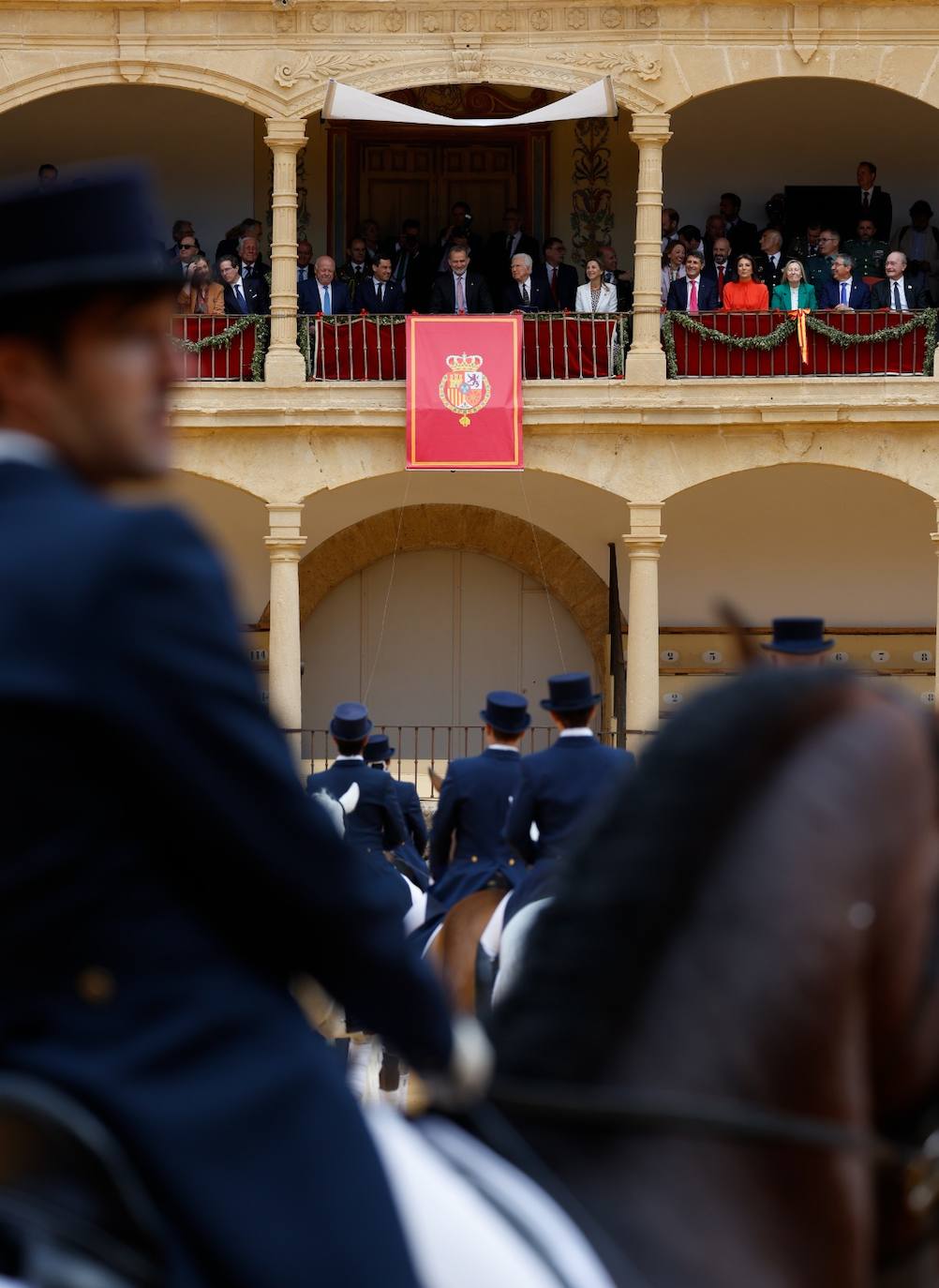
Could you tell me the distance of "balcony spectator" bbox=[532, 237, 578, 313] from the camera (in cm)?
2077

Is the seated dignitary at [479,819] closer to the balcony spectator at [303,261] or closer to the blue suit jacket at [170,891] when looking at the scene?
the blue suit jacket at [170,891]

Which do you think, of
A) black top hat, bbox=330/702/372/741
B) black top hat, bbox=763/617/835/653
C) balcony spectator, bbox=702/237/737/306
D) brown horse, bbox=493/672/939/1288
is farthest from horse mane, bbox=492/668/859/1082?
balcony spectator, bbox=702/237/737/306

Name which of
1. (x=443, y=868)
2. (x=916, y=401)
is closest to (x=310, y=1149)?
(x=443, y=868)

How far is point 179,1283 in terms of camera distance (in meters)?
1.99

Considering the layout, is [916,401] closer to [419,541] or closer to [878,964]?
[419,541]

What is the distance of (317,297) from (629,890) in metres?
18.7

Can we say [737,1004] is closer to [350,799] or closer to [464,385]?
[350,799]

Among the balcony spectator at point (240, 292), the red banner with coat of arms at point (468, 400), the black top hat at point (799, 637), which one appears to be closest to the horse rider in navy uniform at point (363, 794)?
the black top hat at point (799, 637)

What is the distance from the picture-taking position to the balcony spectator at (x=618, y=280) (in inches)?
818

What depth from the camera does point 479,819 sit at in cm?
888

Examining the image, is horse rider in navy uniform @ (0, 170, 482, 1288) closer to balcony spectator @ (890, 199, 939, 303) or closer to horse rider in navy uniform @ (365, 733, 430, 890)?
horse rider in navy uniform @ (365, 733, 430, 890)

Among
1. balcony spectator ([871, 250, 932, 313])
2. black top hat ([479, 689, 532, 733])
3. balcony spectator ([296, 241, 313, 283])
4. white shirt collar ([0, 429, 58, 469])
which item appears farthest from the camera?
balcony spectator ([296, 241, 313, 283])

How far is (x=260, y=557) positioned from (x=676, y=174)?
6.56 m

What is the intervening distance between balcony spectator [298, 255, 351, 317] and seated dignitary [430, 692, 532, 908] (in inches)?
477
